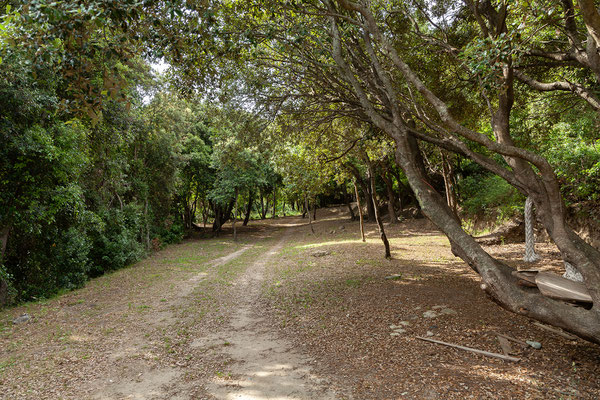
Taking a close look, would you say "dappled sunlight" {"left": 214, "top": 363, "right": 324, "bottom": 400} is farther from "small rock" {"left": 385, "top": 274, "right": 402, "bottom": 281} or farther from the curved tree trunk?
the curved tree trunk

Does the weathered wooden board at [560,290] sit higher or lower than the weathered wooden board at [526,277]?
lower

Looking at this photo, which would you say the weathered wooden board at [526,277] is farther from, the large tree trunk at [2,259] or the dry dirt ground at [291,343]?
the large tree trunk at [2,259]

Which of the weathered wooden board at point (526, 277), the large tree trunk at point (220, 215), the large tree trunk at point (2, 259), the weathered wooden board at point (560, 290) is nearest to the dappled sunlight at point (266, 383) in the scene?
the weathered wooden board at point (526, 277)

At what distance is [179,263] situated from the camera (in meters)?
16.3

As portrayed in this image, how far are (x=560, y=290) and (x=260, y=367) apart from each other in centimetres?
444

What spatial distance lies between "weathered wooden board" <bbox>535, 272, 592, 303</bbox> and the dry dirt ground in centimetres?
91

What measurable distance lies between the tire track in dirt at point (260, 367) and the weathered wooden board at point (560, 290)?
3.18 meters

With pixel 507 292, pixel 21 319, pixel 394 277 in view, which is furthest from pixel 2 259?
pixel 507 292

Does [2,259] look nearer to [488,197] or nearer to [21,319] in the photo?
[21,319]

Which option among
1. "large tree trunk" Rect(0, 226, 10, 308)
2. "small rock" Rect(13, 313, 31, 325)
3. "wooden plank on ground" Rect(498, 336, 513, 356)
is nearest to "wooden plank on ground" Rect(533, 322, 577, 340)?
"wooden plank on ground" Rect(498, 336, 513, 356)

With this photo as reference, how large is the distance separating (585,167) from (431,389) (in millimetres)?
10864

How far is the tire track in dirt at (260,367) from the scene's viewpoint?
14.0 feet

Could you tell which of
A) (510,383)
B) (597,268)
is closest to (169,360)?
(510,383)

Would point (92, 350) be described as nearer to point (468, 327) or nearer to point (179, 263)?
point (468, 327)
